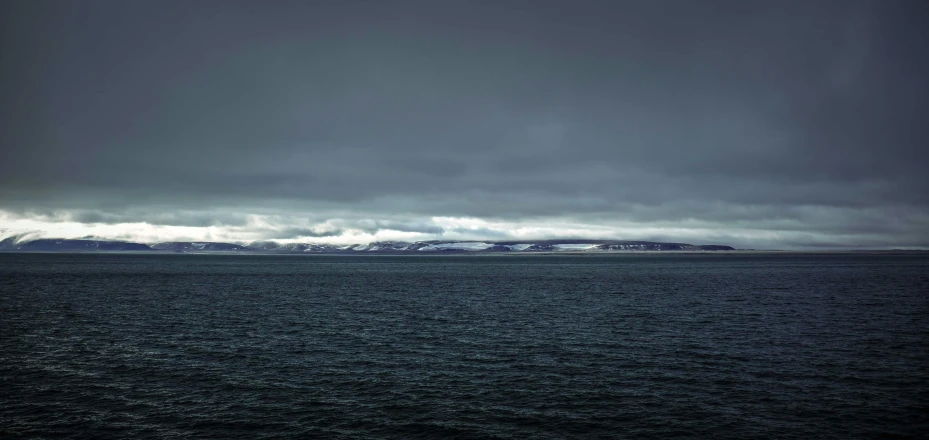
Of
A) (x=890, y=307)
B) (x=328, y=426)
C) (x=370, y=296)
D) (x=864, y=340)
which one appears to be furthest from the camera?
(x=370, y=296)

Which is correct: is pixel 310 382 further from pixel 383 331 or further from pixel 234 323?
pixel 234 323

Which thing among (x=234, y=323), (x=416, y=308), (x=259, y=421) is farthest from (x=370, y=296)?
(x=259, y=421)

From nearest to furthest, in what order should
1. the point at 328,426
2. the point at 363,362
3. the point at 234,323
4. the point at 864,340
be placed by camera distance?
the point at 328,426 < the point at 363,362 < the point at 864,340 < the point at 234,323

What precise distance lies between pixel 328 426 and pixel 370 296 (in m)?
74.4

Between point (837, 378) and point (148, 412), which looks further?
point (837, 378)

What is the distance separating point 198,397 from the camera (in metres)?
33.0

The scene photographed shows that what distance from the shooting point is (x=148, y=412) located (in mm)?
30312

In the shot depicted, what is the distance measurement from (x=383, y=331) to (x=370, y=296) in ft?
147

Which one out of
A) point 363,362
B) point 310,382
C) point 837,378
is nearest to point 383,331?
point 363,362

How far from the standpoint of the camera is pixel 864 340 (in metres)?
51.7

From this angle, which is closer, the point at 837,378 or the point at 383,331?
the point at 837,378

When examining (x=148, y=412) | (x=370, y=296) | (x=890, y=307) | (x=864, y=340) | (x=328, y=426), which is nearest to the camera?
(x=328, y=426)

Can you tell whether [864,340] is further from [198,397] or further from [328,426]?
[198,397]

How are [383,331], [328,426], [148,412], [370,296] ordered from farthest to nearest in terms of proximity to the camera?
1. [370,296]
2. [383,331]
3. [148,412]
4. [328,426]
